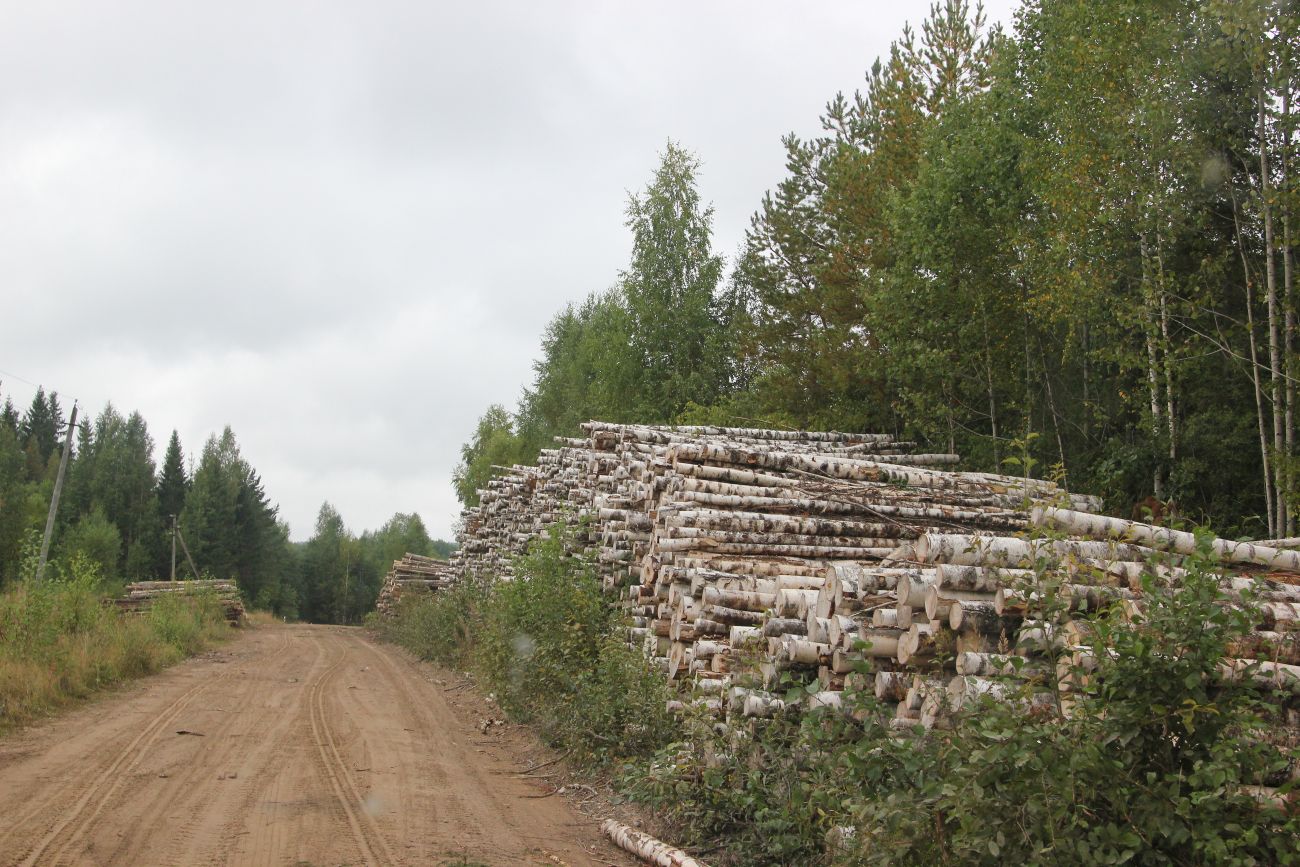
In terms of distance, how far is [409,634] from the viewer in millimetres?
31969

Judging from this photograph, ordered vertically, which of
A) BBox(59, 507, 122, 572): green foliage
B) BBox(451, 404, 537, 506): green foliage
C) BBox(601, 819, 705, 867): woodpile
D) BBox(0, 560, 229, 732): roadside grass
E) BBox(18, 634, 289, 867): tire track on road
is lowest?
BBox(601, 819, 705, 867): woodpile

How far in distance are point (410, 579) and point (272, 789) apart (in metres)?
A: 33.5

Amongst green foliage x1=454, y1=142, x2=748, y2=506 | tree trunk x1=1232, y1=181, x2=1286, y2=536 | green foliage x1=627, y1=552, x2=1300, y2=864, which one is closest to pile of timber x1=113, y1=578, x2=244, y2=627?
green foliage x1=454, y1=142, x2=748, y2=506

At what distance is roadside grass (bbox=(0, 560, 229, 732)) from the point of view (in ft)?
45.9

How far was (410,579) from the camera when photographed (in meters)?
42.2

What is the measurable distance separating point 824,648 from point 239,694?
13164 millimetres

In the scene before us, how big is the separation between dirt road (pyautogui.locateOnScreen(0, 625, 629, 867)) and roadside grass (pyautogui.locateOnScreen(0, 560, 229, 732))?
1.94 feet

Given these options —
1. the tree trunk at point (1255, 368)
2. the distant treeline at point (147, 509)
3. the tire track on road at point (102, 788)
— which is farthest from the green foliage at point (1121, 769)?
the distant treeline at point (147, 509)

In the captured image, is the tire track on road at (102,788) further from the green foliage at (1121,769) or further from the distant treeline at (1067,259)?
the distant treeline at (1067,259)

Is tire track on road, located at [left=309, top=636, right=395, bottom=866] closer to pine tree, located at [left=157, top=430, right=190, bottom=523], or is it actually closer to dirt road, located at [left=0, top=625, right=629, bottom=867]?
dirt road, located at [left=0, top=625, right=629, bottom=867]

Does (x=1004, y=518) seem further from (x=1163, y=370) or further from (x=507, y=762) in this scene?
(x=507, y=762)

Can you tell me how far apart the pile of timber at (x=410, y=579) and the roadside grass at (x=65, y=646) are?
52.6ft

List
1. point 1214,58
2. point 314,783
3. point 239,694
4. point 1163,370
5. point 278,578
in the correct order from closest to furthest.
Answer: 1. point 314,783
2. point 1214,58
3. point 1163,370
4. point 239,694
5. point 278,578

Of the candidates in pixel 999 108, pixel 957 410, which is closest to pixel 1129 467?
pixel 957 410
